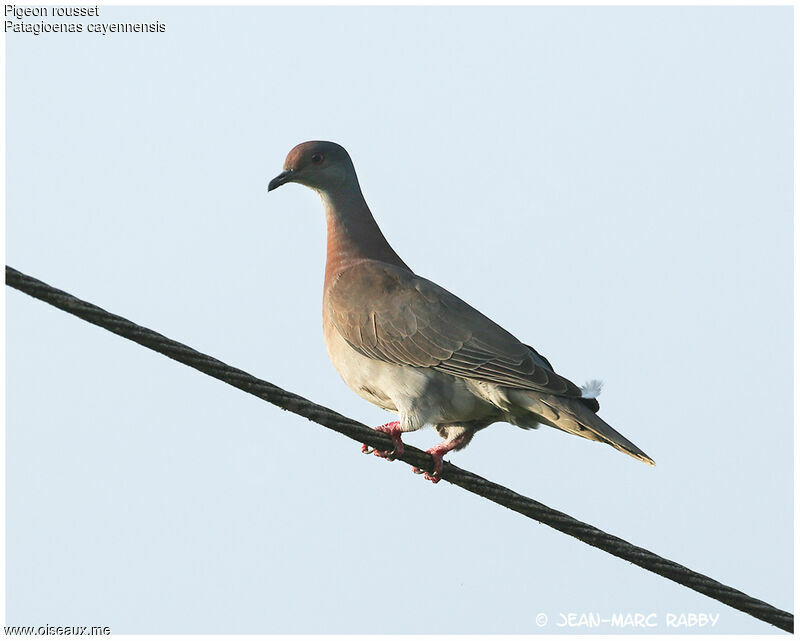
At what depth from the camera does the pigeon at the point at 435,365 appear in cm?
546

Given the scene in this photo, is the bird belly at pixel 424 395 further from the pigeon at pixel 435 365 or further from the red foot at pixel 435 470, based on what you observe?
the red foot at pixel 435 470

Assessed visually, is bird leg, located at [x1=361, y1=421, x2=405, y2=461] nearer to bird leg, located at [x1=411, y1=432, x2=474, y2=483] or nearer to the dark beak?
bird leg, located at [x1=411, y1=432, x2=474, y2=483]

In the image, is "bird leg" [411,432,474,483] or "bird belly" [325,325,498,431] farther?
"bird belly" [325,325,498,431]

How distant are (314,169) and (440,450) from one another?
7.38ft

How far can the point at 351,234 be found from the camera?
6.93 metres

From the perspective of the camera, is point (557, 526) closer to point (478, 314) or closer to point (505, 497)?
point (505, 497)

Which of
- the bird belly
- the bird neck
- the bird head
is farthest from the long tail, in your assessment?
the bird head

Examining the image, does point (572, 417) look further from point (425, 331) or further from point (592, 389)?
point (425, 331)

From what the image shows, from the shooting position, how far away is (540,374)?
551 cm

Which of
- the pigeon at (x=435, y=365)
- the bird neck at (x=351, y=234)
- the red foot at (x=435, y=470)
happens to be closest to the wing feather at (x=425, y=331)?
the pigeon at (x=435, y=365)

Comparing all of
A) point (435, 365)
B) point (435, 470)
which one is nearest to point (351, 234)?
point (435, 365)

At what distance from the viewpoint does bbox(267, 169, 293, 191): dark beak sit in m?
7.07

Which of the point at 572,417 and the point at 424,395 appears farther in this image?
the point at 424,395

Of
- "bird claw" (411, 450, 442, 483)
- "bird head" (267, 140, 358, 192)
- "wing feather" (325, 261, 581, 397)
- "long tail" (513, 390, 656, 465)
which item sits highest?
"bird head" (267, 140, 358, 192)
